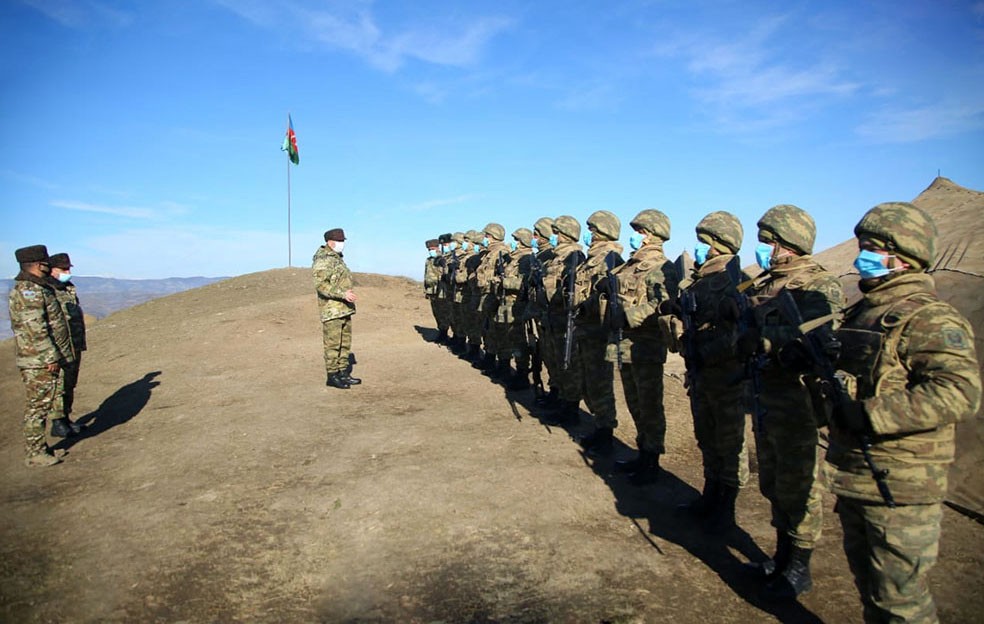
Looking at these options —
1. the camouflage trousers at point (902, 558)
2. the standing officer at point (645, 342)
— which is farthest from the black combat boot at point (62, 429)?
the camouflage trousers at point (902, 558)

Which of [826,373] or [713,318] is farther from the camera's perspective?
[713,318]

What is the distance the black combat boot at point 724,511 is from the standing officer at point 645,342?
89 centimetres

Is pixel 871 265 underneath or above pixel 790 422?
above

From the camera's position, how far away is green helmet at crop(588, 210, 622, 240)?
22.3 ft

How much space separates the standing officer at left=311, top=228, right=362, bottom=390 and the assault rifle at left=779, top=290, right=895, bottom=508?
23.2 feet

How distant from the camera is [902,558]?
102 inches

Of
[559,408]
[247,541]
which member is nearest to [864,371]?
[247,541]

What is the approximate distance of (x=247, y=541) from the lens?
456 cm

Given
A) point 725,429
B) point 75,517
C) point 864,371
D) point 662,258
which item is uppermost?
point 662,258

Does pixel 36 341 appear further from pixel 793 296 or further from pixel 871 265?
pixel 871 265

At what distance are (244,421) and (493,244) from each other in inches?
215

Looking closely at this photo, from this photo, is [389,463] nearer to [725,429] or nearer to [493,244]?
[725,429]

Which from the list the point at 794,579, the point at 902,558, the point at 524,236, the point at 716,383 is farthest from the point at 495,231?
the point at 902,558

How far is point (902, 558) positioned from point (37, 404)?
7716 millimetres
